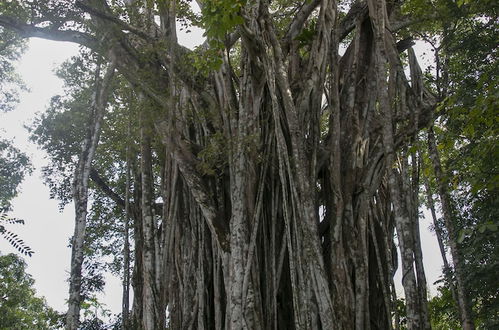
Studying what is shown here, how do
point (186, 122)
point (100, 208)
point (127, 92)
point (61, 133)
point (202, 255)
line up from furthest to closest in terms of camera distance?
point (100, 208) < point (61, 133) < point (127, 92) < point (186, 122) < point (202, 255)

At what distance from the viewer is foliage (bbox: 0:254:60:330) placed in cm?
965

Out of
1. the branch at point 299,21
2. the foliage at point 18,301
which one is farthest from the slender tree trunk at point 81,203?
the foliage at point 18,301

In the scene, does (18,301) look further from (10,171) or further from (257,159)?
(257,159)

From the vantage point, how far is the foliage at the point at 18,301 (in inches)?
380

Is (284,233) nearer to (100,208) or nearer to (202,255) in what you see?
(202,255)

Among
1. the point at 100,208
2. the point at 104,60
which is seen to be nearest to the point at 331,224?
the point at 104,60

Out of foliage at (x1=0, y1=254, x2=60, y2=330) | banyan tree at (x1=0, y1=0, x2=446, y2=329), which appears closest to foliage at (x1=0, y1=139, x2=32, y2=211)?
foliage at (x1=0, y1=254, x2=60, y2=330)

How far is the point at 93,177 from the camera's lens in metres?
8.26

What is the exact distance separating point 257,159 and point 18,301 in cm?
732

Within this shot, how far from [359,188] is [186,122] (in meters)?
1.95

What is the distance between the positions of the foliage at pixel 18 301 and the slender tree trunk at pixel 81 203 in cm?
438

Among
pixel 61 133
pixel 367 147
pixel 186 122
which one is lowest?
pixel 367 147

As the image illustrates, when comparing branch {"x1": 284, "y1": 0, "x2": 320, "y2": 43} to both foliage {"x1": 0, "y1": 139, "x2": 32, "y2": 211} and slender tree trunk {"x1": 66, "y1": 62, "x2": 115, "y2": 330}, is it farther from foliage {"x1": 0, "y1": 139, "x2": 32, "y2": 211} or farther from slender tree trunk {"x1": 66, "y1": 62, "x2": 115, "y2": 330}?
foliage {"x1": 0, "y1": 139, "x2": 32, "y2": 211}

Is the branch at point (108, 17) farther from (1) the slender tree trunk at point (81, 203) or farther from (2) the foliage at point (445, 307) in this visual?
(2) the foliage at point (445, 307)
